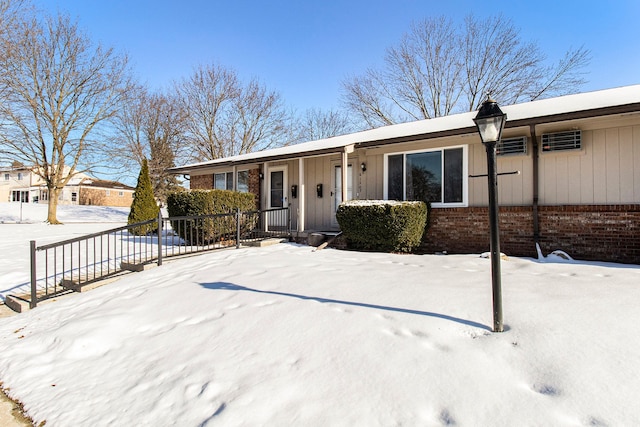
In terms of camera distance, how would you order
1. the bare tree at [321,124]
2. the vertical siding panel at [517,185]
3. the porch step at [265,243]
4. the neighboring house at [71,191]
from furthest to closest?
the neighboring house at [71,191]
the bare tree at [321,124]
the porch step at [265,243]
the vertical siding panel at [517,185]

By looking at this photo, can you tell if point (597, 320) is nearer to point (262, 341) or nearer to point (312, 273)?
point (262, 341)

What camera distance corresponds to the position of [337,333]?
10.5ft

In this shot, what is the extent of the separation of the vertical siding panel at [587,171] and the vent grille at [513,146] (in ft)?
3.26

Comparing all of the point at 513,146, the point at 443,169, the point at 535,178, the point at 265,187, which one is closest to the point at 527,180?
the point at 535,178

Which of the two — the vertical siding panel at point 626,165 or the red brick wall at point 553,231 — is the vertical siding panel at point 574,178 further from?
the vertical siding panel at point 626,165

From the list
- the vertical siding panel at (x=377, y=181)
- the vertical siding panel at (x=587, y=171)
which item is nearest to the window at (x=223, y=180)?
the vertical siding panel at (x=377, y=181)

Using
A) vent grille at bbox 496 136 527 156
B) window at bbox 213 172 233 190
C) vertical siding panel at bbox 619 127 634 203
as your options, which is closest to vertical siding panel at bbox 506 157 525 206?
vent grille at bbox 496 136 527 156

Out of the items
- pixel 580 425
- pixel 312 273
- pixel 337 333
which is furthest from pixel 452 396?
pixel 312 273

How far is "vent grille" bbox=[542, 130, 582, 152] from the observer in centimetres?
674

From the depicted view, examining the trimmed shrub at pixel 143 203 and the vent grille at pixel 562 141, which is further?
the trimmed shrub at pixel 143 203

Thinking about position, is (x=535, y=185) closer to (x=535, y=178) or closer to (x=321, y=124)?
(x=535, y=178)

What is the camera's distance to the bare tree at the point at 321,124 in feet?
103

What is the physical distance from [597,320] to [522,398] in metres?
1.48

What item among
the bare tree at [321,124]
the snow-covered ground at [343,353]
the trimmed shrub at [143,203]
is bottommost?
the snow-covered ground at [343,353]
